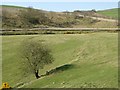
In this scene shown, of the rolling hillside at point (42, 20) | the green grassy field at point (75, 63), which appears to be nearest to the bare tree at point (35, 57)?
the green grassy field at point (75, 63)

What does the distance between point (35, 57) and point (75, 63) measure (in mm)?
6678

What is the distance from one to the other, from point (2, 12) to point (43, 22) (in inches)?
915

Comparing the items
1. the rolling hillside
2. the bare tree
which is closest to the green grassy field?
the bare tree

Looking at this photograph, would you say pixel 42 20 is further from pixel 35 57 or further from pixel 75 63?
pixel 35 57

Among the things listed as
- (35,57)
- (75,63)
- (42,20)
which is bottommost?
(75,63)

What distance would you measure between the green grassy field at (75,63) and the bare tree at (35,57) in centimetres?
176

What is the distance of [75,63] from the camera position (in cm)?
5222

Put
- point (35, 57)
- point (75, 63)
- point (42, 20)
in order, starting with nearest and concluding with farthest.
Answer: point (35, 57) → point (75, 63) → point (42, 20)

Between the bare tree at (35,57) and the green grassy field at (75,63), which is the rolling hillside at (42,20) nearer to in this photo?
the green grassy field at (75,63)

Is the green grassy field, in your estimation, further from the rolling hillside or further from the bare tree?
the rolling hillside

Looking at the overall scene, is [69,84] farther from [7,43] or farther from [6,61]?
[7,43]

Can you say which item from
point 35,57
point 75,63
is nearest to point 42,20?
point 75,63

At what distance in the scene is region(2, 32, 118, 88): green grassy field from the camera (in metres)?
38.8

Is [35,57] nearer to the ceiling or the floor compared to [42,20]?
nearer to the floor
